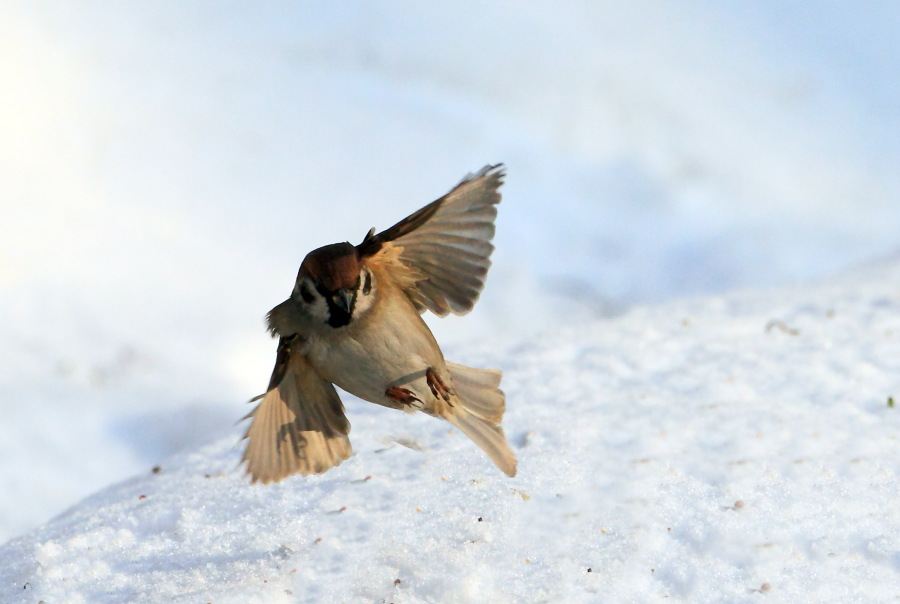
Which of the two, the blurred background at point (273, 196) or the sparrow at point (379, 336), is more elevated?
the blurred background at point (273, 196)

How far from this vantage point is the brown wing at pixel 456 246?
2.31 m

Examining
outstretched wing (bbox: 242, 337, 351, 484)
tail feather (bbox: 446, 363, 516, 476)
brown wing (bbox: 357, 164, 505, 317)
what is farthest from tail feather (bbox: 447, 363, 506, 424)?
outstretched wing (bbox: 242, 337, 351, 484)

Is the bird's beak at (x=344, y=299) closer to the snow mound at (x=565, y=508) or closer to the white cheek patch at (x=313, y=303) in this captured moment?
the white cheek patch at (x=313, y=303)

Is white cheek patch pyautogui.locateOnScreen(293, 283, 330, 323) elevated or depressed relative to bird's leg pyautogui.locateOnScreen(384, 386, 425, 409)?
elevated

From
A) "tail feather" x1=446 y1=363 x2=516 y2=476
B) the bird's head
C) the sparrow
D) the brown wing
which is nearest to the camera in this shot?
the bird's head

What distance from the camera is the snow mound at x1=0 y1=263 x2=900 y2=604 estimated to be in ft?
8.84

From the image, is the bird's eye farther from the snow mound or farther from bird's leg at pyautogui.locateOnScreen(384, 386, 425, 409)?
the snow mound

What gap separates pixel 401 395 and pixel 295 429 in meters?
0.35

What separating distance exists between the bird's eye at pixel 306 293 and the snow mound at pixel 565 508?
0.92m

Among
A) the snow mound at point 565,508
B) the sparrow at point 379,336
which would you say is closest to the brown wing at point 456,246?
the sparrow at point 379,336

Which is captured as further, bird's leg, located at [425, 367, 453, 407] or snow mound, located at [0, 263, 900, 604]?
snow mound, located at [0, 263, 900, 604]

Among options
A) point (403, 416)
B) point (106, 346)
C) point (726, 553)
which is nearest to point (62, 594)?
point (403, 416)

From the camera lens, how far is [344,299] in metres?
2.08

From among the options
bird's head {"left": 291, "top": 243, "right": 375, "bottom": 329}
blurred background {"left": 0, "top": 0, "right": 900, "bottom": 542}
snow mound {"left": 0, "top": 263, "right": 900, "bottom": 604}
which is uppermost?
blurred background {"left": 0, "top": 0, "right": 900, "bottom": 542}
